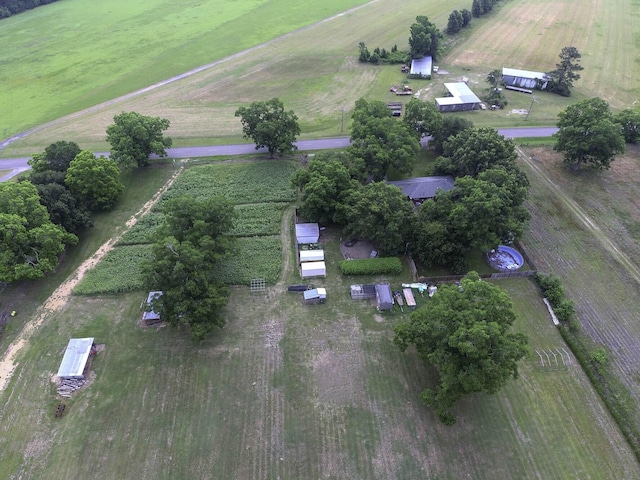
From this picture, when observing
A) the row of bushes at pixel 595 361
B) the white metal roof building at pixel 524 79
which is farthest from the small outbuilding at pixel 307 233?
the white metal roof building at pixel 524 79

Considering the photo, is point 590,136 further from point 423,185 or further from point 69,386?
point 69,386

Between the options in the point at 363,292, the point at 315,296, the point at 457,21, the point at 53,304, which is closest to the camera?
the point at 315,296

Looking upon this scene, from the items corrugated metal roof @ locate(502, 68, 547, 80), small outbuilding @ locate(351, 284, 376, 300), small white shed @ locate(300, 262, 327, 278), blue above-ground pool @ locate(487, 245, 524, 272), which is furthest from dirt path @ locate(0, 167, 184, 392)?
corrugated metal roof @ locate(502, 68, 547, 80)

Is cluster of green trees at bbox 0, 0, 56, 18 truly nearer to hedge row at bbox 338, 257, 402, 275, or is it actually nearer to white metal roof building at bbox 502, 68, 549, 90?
hedge row at bbox 338, 257, 402, 275

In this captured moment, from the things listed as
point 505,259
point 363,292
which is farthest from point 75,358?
point 505,259

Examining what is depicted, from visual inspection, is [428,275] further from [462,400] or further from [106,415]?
[106,415]
